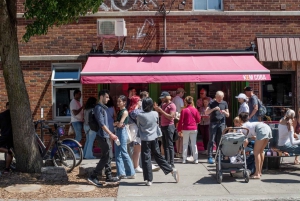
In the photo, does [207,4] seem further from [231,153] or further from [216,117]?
[231,153]

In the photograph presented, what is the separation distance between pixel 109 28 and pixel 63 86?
2121mm

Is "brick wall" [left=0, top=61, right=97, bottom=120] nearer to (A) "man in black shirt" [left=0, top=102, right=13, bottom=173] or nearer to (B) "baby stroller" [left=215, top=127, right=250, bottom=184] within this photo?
(A) "man in black shirt" [left=0, top=102, right=13, bottom=173]

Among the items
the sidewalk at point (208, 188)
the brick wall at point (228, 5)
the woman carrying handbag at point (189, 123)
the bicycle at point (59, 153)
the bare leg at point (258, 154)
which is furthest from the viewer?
the brick wall at point (228, 5)

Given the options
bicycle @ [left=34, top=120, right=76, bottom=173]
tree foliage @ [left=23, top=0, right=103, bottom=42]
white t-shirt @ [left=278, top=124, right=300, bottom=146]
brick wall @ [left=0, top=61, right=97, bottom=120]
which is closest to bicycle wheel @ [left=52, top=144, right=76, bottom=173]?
bicycle @ [left=34, top=120, right=76, bottom=173]

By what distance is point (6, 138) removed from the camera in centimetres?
945

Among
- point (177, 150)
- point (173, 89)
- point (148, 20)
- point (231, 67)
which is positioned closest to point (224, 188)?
point (177, 150)

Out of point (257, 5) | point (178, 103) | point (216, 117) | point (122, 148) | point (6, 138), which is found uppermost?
point (257, 5)

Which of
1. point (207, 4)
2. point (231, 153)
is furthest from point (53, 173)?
point (207, 4)

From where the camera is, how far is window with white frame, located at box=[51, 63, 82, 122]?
484 inches

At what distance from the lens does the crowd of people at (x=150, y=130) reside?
8391mm

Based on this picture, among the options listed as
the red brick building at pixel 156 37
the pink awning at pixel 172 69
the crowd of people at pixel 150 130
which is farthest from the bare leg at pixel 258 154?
the red brick building at pixel 156 37

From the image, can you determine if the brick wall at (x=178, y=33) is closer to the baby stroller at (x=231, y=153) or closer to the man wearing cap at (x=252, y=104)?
the man wearing cap at (x=252, y=104)

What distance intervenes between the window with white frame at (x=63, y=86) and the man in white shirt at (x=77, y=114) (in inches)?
23.6

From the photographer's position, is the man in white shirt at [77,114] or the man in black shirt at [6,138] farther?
the man in white shirt at [77,114]
